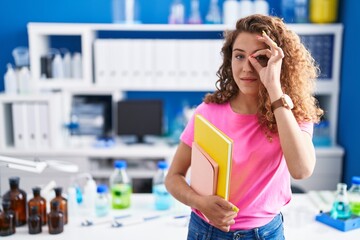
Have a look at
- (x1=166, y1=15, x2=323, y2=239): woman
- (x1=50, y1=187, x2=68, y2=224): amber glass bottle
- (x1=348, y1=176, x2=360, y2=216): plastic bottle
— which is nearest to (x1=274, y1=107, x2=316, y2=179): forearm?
(x1=166, y1=15, x2=323, y2=239): woman

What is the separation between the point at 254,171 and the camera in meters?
1.30

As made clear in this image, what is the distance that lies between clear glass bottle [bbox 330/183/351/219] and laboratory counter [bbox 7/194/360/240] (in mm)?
68

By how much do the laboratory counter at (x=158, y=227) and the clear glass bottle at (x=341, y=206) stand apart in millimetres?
68

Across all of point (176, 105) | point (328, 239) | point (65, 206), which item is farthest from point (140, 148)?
point (328, 239)

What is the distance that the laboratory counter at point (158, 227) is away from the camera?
1750 mm

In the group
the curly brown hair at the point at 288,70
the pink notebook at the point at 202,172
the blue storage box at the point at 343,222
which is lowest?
the blue storage box at the point at 343,222

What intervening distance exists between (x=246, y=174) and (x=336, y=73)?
7.93 feet

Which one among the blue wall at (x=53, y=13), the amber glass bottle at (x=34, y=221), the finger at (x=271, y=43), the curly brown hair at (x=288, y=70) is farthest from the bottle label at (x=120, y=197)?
the blue wall at (x=53, y=13)

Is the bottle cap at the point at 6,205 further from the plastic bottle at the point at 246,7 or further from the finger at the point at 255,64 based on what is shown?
the plastic bottle at the point at 246,7

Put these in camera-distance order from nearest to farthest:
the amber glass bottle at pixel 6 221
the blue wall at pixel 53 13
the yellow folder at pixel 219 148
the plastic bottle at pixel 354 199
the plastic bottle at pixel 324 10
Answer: the yellow folder at pixel 219 148, the amber glass bottle at pixel 6 221, the plastic bottle at pixel 354 199, the plastic bottle at pixel 324 10, the blue wall at pixel 53 13

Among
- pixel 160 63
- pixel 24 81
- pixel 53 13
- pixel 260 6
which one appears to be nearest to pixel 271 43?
pixel 160 63

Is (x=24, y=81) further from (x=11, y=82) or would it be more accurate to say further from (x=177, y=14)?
(x=177, y=14)

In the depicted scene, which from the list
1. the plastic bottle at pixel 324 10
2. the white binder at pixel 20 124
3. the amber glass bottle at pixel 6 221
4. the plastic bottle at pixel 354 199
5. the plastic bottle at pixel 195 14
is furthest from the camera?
the plastic bottle at pixel 195 14

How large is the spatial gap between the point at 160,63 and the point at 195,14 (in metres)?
0.53
